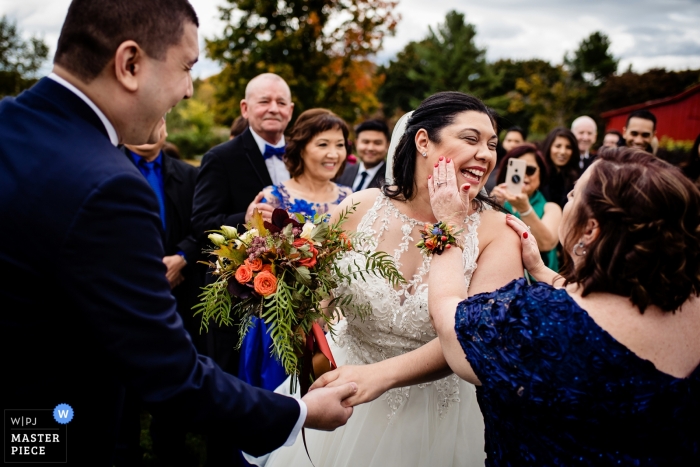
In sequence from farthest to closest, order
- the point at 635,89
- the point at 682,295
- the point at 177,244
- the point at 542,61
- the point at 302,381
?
1. the point at 542,61
2. the point at 635,89
3. the point at 177,244
4. the point at 302,381
5. the point at 682,295

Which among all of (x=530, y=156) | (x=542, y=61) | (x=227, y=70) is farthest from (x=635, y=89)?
(x=530, y=156)

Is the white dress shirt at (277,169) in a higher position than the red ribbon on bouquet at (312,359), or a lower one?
higher

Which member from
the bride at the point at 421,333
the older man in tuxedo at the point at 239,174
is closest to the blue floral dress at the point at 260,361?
the older man in tuxedo at the point at 239,174

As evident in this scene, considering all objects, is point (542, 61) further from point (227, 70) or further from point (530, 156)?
point (530, 156)

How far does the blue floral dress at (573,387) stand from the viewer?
152 cm

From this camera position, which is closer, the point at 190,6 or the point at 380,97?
the point at 190,6

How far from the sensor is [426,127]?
268 cm

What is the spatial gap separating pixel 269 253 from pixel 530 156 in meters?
4.17

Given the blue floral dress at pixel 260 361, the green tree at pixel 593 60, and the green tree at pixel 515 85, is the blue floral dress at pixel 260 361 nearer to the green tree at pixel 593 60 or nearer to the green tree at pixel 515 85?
the green tree at pixel 515 85

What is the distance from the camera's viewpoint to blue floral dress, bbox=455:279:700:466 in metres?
1.52

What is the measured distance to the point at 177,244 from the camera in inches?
182

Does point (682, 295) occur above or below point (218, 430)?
above

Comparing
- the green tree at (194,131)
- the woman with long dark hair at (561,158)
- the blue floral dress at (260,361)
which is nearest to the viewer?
the blue floral dress at (260,361)

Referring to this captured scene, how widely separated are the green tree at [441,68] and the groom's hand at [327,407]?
4454 cm
